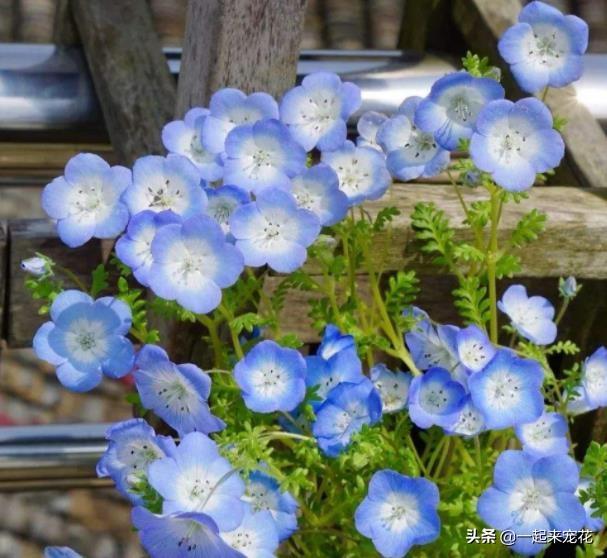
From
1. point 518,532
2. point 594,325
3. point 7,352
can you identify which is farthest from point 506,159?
point 7,352

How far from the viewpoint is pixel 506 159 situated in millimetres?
1416

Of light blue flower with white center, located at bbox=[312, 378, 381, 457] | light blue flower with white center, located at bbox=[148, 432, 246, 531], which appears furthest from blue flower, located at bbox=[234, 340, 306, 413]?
light blue flower with white center, located at bbox=[148, 432, 246, 531]

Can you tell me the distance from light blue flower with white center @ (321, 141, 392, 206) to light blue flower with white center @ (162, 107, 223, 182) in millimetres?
137

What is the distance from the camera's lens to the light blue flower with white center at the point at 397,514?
138cm

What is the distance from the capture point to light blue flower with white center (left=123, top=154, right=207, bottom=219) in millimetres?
1394

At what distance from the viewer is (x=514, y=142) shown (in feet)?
4.65

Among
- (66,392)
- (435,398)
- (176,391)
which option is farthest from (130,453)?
(66,392)

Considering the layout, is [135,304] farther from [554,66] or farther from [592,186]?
[592,186]

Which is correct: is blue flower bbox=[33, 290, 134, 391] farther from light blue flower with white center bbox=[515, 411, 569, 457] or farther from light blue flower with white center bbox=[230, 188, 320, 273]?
light blue flower with white center bbox=[515, 411, 569, 457]

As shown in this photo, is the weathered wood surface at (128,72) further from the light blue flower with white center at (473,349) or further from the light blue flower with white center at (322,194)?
the light blue flower with white center at (473,349)

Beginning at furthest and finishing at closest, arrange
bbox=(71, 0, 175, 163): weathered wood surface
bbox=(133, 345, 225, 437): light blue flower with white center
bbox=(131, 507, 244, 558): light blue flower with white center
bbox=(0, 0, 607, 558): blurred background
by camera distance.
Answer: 1. bbox=(0, 0, 607, 558): blurred background
2. bbox=(71, 0, 175, 163): weathered wood surface
3. bbox=(133, 345, 225, 437): light blue flower with white center
4. bbox=(131, 507, 244, 558): light blue flower with white center

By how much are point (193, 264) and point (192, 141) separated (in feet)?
0.76

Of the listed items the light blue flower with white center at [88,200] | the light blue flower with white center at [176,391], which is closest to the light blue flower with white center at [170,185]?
the light blue flower with white center at [88,200]

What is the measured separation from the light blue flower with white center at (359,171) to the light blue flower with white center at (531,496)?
1.13 feet
